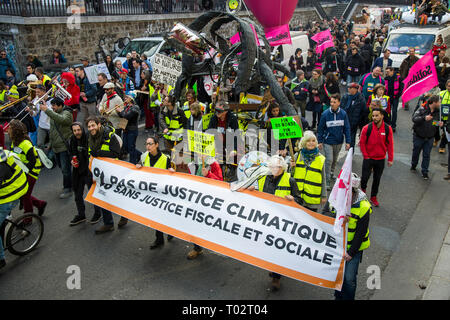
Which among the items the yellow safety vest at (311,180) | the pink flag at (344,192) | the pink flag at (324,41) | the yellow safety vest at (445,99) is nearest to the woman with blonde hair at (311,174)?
the yellow safety vest at (311,180)

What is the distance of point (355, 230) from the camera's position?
178 inches

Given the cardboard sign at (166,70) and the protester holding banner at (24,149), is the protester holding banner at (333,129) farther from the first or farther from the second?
the protester holding banner at (24,149)

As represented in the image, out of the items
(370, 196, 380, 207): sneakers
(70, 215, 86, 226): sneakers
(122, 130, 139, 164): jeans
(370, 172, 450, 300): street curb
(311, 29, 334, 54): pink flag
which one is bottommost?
(370, 172, 450, 300): street curb

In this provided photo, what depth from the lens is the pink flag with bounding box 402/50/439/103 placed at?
8023 millimetres

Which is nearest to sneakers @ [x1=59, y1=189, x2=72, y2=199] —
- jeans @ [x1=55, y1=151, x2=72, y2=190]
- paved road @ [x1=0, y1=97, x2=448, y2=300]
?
jeans @ [x1=55, y1=151, x2=72, y2=190]

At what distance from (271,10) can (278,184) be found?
11.3 meters

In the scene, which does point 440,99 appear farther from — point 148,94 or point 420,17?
point 420,17

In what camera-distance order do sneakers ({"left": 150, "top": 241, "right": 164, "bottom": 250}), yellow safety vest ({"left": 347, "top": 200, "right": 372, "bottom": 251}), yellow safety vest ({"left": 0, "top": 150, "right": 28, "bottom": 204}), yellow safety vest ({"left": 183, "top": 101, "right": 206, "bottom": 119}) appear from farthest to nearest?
yellow safety vest ({"left": 183, "top": 101, "right": 206, "bottom": 119}), sneakers ({"left": 150, "top": 241, "right": 164, "bottom": 250}), yellow safety vest ({"left": 0, "top": 150, "right": 28, "bottom": 204}), yellow safety vest ({"left": 347, "top": 200, "right": 372, "bottom": 251})

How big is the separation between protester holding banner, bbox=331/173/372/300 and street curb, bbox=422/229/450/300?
1145 millimetres

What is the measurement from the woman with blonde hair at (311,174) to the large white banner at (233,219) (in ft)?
2.58

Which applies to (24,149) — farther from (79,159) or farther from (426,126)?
(426,126)

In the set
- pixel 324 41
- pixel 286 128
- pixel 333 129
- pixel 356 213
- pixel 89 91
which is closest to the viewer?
pixel 356 213

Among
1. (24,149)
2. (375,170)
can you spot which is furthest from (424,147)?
(24,149)

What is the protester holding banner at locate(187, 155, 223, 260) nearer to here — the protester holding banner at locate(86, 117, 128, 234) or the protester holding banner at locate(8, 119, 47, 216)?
the protester holding banner at locate(86, 117, 128, 234)
